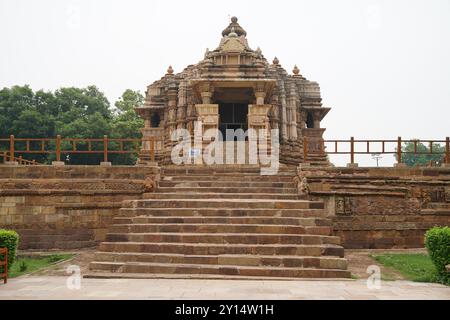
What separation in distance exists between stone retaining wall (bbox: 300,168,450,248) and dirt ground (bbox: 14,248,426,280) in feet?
1.28

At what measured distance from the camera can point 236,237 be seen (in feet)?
30.7

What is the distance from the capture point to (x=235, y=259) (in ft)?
28.7

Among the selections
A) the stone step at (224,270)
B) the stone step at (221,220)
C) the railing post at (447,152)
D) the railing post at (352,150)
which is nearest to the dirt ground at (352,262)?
the stone step at (224,270)

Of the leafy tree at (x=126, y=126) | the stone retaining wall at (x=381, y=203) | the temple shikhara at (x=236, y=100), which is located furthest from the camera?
the leafy tree at (x=126, y=126)

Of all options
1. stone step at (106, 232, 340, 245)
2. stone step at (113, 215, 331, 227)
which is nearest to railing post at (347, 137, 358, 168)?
stone step at (113, 215, 331, 227)

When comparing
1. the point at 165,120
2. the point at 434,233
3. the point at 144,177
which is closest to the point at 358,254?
the point at 434,233

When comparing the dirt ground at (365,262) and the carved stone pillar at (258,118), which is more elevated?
the carved stone pillar at (258,118)

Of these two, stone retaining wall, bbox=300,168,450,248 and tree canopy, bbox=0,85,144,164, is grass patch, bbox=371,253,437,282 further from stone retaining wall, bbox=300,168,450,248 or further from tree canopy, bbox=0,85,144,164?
tree canopy, bbox=0,85,144,164

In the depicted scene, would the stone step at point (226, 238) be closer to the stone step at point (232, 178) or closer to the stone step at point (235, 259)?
the stone step at point (235, 259)

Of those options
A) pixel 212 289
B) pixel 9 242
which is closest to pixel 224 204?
pixel 212 289

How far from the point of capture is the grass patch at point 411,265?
8.41 meters

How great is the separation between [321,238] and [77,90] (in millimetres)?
29201

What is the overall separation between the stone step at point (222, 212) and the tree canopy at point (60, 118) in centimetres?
1944

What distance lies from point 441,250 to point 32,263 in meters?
8.01
